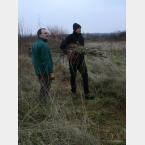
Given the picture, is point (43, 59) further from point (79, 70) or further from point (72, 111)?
point (79, 70)

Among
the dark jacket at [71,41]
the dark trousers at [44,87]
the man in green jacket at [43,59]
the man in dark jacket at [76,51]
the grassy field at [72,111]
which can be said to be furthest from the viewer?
the dark jacket at [71,41]

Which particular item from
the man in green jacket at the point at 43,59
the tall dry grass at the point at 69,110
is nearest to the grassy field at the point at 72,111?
the tall dry grass at the point at 69,110

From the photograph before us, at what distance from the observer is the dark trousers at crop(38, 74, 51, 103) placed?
19.6 ft

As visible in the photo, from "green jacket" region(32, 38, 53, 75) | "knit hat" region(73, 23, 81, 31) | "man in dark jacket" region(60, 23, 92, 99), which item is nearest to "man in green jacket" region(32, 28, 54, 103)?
"green jacket" region(32, 38, 53, 75)

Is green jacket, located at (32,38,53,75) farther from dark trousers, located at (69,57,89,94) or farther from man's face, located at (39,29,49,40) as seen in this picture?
dark trousers, located at (69,57,89,94)

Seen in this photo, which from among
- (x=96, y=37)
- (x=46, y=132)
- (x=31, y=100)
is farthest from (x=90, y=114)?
(x=96, y=37)

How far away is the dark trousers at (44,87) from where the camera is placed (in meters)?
5.97

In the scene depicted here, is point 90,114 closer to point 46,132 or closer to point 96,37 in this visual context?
point 46,132

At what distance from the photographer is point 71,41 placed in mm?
7676

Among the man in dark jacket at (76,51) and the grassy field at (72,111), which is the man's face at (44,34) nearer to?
the grassy field at (72,111)

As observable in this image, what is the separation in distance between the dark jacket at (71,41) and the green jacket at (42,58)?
1014 millimetres

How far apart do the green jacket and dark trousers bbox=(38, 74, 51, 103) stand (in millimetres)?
80

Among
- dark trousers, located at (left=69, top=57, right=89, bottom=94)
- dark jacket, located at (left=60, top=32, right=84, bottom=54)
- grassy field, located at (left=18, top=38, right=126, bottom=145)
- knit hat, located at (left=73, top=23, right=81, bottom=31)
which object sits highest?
knit hat, located at (left=73, top=23, right=81, bottom=31)
